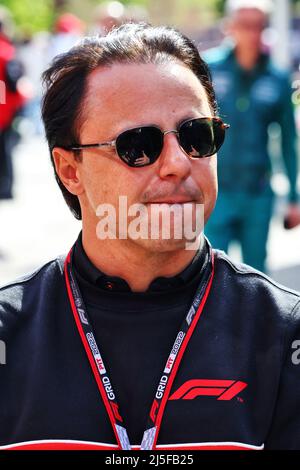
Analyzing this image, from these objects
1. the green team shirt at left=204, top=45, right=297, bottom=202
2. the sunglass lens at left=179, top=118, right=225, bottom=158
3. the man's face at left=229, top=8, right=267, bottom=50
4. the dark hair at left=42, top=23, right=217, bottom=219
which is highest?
the man's face at left=229, top=8, right=267, bottom=50

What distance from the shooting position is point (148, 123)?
2.16 metres

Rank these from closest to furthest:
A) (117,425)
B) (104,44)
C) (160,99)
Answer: (117,425) < (160,99) < (104,44)

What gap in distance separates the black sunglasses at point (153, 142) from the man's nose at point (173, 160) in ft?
0.04

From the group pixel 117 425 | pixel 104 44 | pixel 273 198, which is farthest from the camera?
pixel 273 198

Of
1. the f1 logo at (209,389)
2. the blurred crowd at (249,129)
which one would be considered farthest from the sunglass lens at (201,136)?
the blurred crowd at (249,129)

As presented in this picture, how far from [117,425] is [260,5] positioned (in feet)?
13.1

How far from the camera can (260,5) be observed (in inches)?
216

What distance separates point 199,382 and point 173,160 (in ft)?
1.72

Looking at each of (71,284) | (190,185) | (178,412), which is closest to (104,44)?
(190,185)

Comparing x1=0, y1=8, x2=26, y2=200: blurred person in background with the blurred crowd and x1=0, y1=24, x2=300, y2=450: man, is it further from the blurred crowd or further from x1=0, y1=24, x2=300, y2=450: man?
x1=0, y1=24, x2=300, y2=450: man

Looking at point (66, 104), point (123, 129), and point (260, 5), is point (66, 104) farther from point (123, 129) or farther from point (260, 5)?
point (260, 5)

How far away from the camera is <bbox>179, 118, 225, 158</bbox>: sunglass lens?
2.18 m

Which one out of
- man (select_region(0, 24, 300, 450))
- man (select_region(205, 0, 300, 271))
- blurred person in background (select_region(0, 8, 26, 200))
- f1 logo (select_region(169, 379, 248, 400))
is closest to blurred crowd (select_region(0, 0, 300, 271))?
man (select_region(205, 0, 300, 271))

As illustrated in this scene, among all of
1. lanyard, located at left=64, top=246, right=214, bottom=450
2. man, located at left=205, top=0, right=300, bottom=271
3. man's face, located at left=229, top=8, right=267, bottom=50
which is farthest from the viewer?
man's face, located at left=229, top=8, right=267, bottom=50
